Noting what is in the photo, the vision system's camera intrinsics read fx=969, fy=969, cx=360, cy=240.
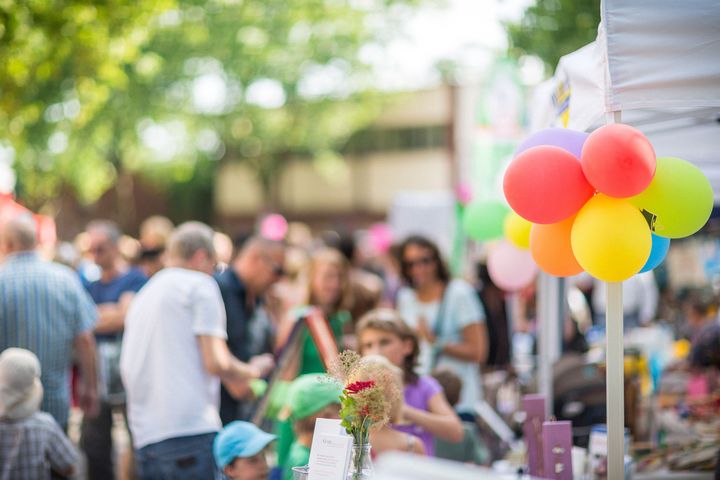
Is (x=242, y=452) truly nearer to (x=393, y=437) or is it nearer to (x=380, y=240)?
(x=393, y=437)

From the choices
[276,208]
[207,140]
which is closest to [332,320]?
[207,140]

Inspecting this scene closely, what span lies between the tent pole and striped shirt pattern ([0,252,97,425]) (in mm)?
3356

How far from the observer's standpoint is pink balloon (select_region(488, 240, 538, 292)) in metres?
7.32

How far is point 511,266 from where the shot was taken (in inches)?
291

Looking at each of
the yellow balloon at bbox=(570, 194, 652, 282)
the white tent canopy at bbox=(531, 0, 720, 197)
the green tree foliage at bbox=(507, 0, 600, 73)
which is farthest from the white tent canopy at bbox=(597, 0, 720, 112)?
the green tree foliage at bbox=(507, 0, 600, 73)

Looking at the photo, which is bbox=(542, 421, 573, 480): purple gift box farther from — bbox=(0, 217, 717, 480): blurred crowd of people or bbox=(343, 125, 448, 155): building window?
bbox=(343, 125, 448, 155): building window

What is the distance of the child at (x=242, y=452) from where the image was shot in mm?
4211

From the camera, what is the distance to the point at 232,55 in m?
23.4

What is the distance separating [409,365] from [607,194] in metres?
2.08

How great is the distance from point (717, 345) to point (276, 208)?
103 feet

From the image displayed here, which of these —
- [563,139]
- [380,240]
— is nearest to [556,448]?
[563,139]

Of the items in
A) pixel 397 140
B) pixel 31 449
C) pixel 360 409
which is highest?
pixel 397 140

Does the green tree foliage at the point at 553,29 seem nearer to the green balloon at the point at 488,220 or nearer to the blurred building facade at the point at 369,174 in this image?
the green balloon at the point at 488,220

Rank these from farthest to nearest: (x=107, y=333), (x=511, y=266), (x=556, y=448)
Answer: (x=511, y=266) → (x=107, y=333) → (x=556, y=448)
